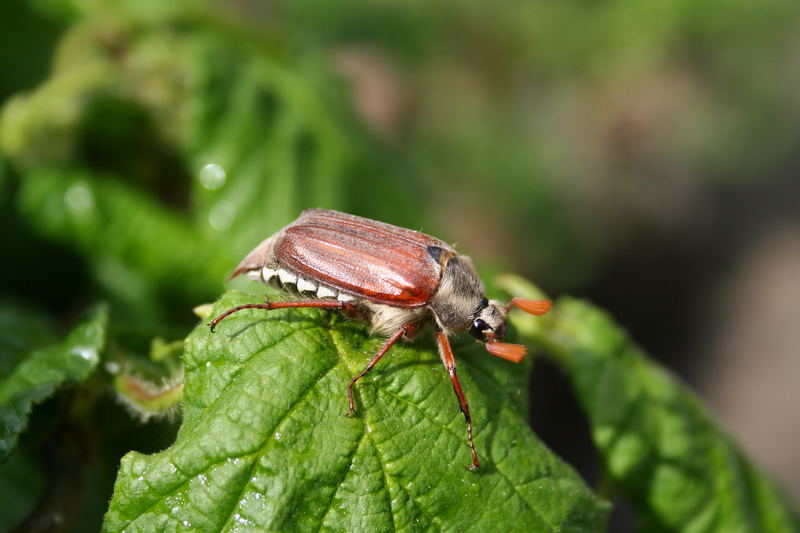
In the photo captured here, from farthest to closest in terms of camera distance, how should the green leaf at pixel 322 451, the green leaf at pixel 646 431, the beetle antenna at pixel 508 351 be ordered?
the green leaf at pixel 646 431
the beetle antenna at pixel 508 351
the green leaf at pixel 322 451

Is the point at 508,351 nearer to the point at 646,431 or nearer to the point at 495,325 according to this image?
the point at 495,325

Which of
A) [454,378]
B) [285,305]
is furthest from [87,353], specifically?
[454,378]

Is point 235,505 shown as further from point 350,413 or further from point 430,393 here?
point 430,393

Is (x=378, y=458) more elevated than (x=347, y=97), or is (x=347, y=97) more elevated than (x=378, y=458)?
(x=347, y=97)

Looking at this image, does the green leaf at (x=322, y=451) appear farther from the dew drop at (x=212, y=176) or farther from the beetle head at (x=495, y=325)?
the dew drop at (x=212, y=176)

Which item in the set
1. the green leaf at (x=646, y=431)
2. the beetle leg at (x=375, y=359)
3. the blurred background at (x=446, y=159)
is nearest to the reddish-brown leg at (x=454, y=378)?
the beetle leg at (x=375, y=359)

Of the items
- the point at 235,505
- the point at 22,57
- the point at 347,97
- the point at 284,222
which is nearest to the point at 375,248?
the point at 235,505
